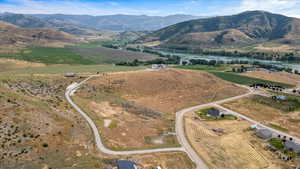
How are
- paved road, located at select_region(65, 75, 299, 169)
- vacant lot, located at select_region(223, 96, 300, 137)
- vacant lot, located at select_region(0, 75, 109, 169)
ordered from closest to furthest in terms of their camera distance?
1. vacant lot, located at select_region(0, 75, 109, 169)
2. paved road, located at select_region(65, 75, 299, 169)
3. vacant lot, located at select_region(223, 96, 300, 137)

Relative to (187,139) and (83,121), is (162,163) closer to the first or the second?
(187,139)

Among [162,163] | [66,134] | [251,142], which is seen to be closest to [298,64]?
[251,142]

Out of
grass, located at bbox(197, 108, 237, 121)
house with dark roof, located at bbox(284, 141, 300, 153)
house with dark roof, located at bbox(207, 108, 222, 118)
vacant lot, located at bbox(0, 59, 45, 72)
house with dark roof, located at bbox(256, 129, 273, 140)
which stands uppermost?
vacant lot, located at bbox(0, 59, 45, 72)

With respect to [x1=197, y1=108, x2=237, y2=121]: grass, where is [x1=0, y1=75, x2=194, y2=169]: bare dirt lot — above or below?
above

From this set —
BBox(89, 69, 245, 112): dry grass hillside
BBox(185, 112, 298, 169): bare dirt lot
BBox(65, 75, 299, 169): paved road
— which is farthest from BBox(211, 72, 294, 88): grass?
BBox(185, 112, 298, 169): bare dirt lot

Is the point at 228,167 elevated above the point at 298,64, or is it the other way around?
Result: the point at 298,64

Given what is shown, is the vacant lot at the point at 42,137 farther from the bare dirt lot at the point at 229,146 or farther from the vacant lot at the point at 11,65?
the vacant lot at the point at 11,65

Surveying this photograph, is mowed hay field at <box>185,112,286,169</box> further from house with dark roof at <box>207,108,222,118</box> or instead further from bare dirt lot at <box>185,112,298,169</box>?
house with dark roof at <box>207,108,222,118</box>
